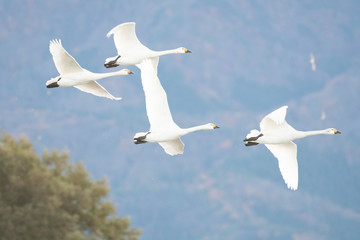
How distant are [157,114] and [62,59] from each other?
16.7 feet

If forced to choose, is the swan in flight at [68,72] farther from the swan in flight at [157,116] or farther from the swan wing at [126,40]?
the swan in flight at [157,116]

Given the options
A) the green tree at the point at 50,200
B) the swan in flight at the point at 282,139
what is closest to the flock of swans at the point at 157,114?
the swan in flight at the point at 282,139

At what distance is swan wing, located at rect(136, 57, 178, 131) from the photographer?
35375 mm

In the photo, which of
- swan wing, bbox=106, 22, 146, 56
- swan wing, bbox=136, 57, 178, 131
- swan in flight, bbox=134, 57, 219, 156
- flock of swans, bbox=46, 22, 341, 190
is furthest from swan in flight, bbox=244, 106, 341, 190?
swan wing, bbox=106, 22, 146, 56

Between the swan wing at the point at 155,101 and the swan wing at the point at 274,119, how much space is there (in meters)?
3.64

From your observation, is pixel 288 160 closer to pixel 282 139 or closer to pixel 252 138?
pixel 282 139

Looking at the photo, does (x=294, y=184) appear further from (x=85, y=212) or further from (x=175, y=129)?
(x=85, y=212)

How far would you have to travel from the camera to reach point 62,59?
37.5 metres

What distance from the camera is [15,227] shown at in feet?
109

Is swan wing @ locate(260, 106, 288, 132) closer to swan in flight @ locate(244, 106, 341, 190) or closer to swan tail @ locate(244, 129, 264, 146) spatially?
swan in flight @ locate(244, 106, 341, 190)

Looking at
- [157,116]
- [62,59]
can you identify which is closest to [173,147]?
[157,116]

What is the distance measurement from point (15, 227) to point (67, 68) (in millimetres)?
7922

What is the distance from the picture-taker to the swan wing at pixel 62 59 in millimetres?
37188

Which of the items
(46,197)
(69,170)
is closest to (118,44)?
(69,170)
